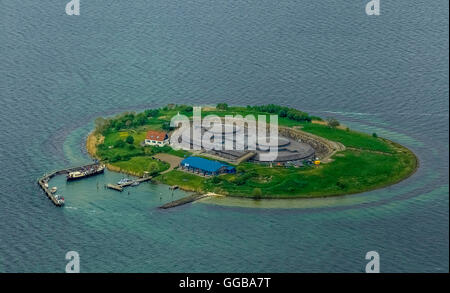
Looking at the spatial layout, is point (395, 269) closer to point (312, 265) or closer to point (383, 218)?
point (312, 265)

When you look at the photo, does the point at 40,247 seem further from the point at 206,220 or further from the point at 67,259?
the point at 206,220

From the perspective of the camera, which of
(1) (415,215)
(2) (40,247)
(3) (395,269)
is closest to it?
(3) (395,269)

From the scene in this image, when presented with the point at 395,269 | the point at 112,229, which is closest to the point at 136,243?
the point at 112,229

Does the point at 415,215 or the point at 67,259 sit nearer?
the point at 67,259

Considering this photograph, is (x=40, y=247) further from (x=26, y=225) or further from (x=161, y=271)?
(x=161, y=271)

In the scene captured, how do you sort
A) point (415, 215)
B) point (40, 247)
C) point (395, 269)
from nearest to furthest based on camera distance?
point (395, 269), point (40, 247), point (415, 215)

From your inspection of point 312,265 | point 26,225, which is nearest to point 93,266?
point 26,225

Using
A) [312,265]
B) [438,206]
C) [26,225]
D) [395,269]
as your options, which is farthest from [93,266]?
[438,206]
